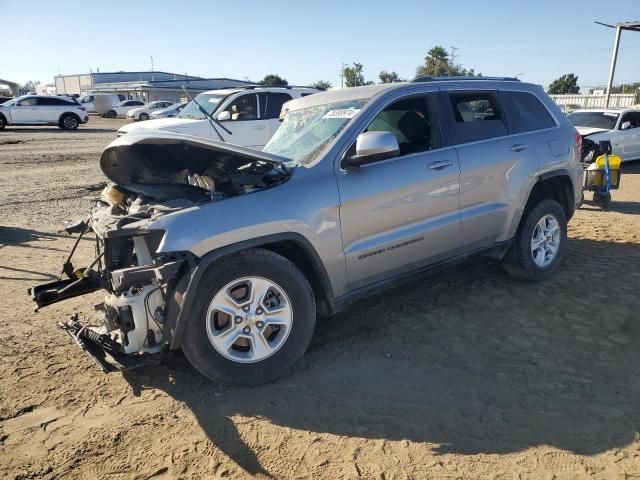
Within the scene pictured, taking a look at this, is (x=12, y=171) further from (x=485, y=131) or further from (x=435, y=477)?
(x=435, y=477)

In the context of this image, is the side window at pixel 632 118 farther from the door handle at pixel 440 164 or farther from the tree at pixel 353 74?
the tree at pixel 353 74

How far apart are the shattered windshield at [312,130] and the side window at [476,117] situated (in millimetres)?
931

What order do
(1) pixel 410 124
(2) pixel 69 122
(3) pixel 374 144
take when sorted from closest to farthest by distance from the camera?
(3) pixel 374 144
(1) pixel 410 124
(2) pixel 69 122

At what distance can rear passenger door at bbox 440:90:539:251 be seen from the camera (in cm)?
446

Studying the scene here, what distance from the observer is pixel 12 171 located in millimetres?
12906

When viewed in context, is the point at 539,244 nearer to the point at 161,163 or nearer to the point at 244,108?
the point at 161,163

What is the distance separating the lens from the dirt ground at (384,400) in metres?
2.75

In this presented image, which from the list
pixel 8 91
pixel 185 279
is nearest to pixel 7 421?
pixel 185 279

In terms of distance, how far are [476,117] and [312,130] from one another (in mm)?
1602

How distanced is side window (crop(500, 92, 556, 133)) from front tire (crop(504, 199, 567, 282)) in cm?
78

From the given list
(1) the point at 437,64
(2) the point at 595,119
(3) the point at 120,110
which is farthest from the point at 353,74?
(2) the point at 595,119

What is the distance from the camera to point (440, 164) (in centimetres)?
423

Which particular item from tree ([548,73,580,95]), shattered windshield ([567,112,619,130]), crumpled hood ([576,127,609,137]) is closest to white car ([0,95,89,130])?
shattered windshield ([567,112,619,130])

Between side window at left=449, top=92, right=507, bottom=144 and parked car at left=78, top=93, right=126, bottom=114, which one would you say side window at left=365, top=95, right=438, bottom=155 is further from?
parked car at left=78, top=93, right=126, bottom=114
